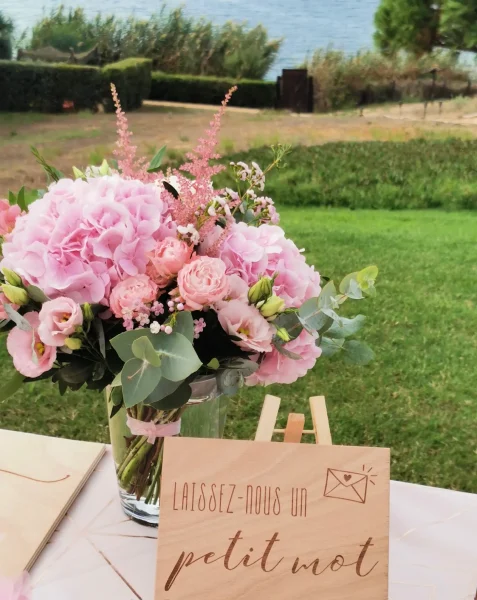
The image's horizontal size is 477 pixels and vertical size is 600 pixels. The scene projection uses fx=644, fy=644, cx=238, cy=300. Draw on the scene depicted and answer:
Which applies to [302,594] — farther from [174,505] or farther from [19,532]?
[19,532]

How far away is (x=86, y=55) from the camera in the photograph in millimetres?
2490

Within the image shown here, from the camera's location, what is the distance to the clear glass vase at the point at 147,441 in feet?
2.23

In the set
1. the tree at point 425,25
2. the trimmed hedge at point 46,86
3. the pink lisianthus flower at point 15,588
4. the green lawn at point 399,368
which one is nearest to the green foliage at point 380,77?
the tree at point 425,25

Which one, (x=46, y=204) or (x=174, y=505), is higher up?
(x=46, y=204)

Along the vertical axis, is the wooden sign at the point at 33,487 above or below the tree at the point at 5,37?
below

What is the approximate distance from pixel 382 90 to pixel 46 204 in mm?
2254

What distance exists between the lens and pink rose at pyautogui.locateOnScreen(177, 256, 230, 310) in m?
0.55

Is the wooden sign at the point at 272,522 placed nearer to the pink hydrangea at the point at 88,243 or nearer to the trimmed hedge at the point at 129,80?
the pink hydrangea at the point at 88,243

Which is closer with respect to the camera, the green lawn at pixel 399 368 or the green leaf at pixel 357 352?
the green leaf at pixel 357 352

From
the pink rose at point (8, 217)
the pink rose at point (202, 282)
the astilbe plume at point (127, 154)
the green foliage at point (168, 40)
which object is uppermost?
the green foliage at point (168, 40)

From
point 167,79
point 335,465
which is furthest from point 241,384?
point 167,79

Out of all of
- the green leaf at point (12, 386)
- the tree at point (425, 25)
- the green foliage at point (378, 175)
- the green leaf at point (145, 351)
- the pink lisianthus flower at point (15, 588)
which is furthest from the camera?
the green foliage at point (378, 175)

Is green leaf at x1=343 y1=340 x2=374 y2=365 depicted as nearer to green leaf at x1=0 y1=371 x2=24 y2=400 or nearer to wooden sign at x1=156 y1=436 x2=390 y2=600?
wooden sign at x1=156 y1=436 x2=390 y2=600

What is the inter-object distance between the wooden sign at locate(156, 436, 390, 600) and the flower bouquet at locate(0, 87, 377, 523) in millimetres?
75
